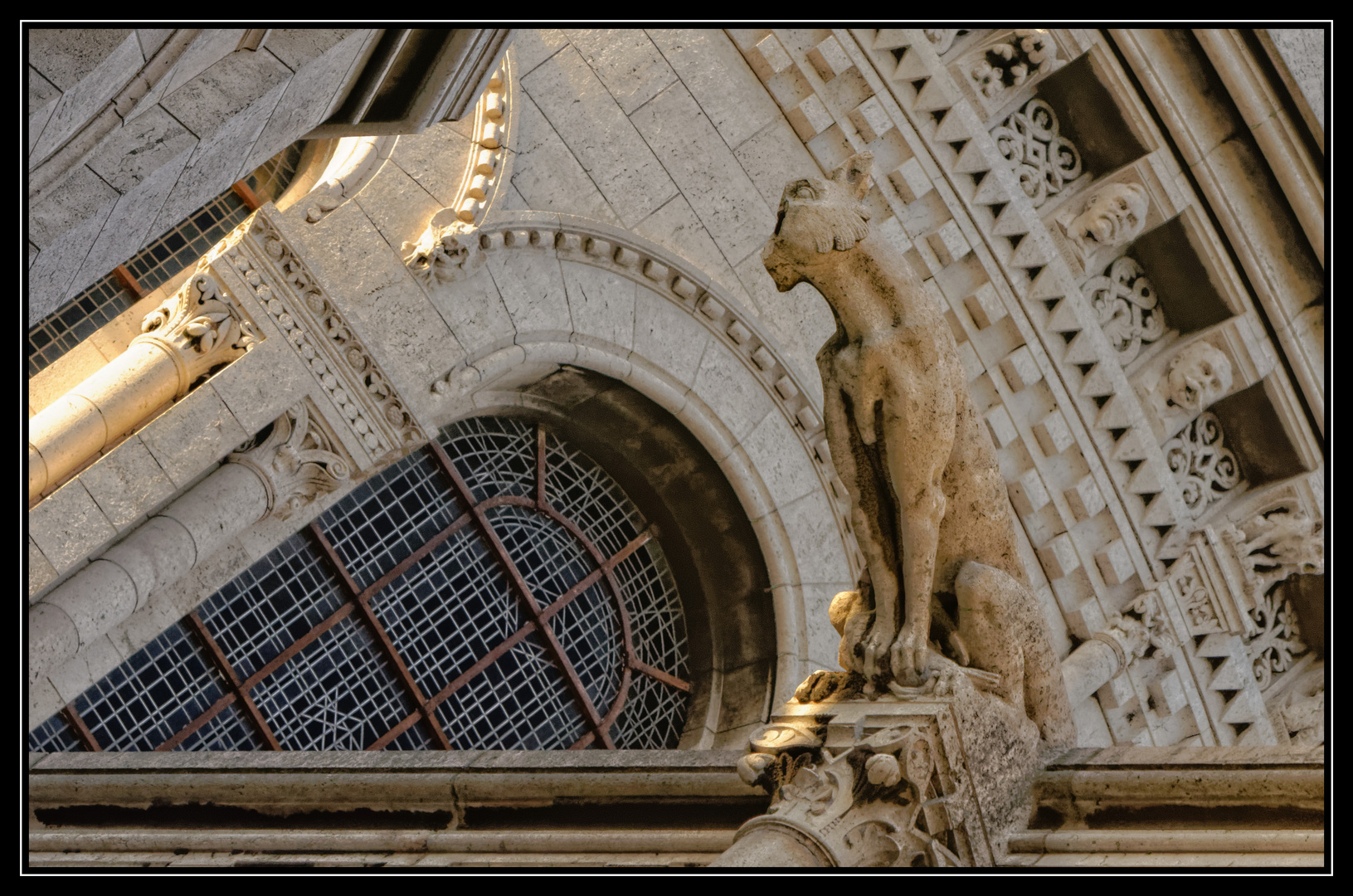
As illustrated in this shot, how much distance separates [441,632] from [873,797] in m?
4.60

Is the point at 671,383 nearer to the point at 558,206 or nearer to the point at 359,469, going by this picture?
the point at 558,206

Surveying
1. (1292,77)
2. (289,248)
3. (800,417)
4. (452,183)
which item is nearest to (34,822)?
(289,248)

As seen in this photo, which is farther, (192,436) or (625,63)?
(625,63)

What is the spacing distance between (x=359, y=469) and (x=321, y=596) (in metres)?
0.91

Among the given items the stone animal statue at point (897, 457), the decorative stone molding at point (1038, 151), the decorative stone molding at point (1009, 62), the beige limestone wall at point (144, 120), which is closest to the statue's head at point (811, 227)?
the stone animal statue at point (897, 457)

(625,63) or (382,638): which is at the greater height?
(625,63)

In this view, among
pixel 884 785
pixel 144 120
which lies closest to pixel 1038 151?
pixel 884 785

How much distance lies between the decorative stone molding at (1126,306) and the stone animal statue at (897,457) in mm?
5036

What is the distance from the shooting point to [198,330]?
739 centimetres

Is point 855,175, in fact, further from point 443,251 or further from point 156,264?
point 156,264

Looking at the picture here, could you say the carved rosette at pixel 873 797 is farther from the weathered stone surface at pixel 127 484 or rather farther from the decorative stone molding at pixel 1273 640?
the decorative stone molding at pixel 1273 640

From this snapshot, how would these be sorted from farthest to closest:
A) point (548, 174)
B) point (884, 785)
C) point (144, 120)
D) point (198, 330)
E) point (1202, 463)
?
point (1202, 463) < point (548, 174) < point (198, 330) < point (884, 785) < point (144, 120)

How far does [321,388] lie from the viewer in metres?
7.62

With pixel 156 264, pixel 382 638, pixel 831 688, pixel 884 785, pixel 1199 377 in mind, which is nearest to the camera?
pixel 884 785
